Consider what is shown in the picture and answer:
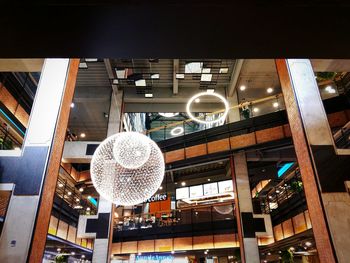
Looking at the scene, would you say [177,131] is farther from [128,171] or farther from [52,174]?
[128,171]

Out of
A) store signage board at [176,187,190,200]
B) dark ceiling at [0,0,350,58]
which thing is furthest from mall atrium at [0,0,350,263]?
store signage board at [176,187,190,200]

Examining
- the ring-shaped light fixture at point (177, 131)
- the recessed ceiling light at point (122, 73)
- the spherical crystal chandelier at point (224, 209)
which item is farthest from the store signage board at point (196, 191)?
the recessed ceiling light at point (122, 73)

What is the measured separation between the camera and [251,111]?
1289 cm

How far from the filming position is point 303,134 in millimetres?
5941

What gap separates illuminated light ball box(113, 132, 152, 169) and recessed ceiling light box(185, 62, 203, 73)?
660 cm

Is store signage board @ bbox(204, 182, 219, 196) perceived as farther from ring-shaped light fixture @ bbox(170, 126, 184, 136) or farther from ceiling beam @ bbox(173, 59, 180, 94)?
ceiling beam @ bbox(173, 59, 180, 94)

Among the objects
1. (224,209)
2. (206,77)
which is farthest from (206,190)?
(206,77)

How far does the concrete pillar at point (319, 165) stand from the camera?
510cm

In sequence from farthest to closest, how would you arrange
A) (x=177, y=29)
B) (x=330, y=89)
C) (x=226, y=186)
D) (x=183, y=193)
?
(x=183, y=193) < (x=226, y=186) < (x=330, y=89) < (x=177, y=29)

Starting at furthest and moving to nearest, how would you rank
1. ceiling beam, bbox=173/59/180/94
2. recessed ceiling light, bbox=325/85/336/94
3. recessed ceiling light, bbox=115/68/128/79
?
ceiling beam, bbox=173/59/180/94
recessed ceiling light, bbox=115/68/128/79
recessed ceiling light, bbox=325/85/336/94

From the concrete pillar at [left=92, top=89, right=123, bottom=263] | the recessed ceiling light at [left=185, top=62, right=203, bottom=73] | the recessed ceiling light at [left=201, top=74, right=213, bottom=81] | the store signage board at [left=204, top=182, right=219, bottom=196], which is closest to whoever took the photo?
the concrete pillar at [left=92, top=89, right=123, bottom=263]

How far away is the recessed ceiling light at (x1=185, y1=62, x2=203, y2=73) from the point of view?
1121cm

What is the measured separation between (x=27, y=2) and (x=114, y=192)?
3.69 m

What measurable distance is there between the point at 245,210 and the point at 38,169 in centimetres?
738
